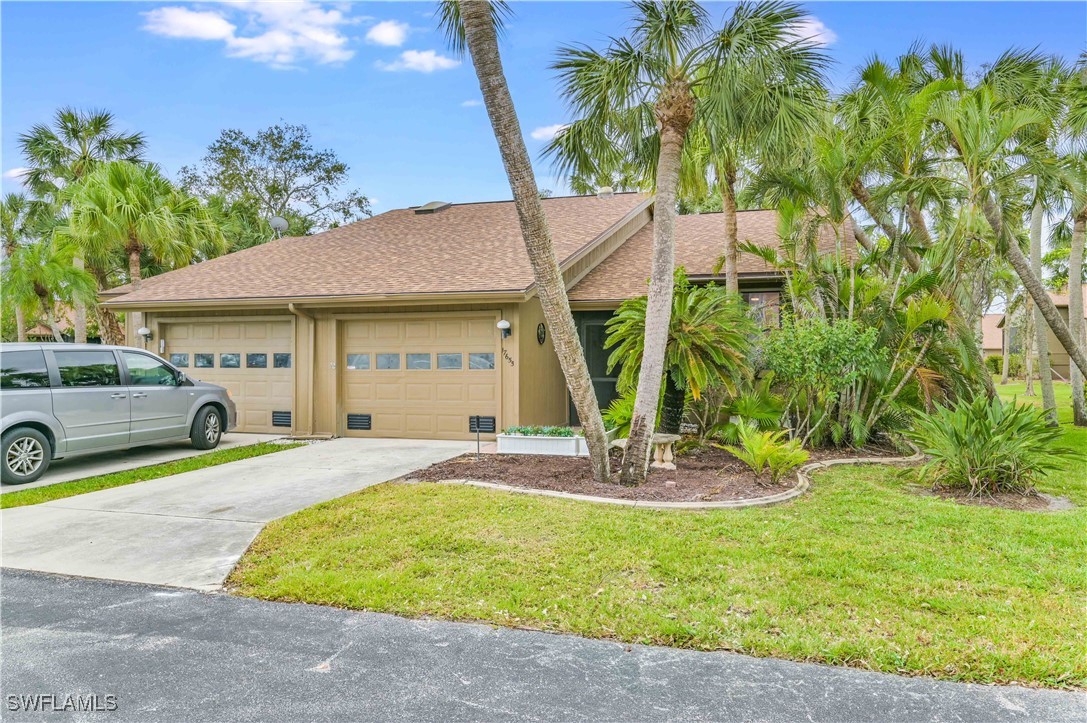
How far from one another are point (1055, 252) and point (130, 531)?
115 feet

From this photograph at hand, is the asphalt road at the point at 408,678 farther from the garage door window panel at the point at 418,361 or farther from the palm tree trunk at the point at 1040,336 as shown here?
the palm tree trunk at the point at 1040,336

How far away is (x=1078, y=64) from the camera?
11258 millimetres

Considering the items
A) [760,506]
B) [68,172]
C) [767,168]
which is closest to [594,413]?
[760,506]

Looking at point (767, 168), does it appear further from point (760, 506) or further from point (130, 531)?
point (130, 531)

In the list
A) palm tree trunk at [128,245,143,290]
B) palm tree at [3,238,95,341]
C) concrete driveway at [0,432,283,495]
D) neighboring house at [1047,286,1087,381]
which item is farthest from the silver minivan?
neighboring house at [1047,286,1087,381]

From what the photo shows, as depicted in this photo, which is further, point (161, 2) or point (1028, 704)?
point (161, 2)

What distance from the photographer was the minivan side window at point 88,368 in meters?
7.90

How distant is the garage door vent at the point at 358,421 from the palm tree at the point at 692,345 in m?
5.14

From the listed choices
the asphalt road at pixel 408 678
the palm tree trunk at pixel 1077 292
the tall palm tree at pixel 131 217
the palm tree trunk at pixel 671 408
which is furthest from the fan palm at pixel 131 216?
the palm tree trunk at pixel 1077 292

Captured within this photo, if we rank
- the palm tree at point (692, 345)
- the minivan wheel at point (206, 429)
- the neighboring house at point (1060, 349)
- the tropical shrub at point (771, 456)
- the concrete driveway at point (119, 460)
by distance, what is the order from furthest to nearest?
the neighboring house at point (1060, 349) → the minivan wheel at point (206, 429) → the concrete driveway at point (119, 460) → the palm tree at point (692, 345) → the tropical shrub at point (771, 456)

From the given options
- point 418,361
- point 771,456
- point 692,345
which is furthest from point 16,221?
point 771,456

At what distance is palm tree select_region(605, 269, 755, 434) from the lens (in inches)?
296

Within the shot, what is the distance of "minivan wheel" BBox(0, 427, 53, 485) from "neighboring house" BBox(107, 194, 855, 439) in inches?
159

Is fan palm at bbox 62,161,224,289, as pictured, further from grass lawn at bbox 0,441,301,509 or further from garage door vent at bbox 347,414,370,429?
grass lawn at bbox 0,441,301,509
